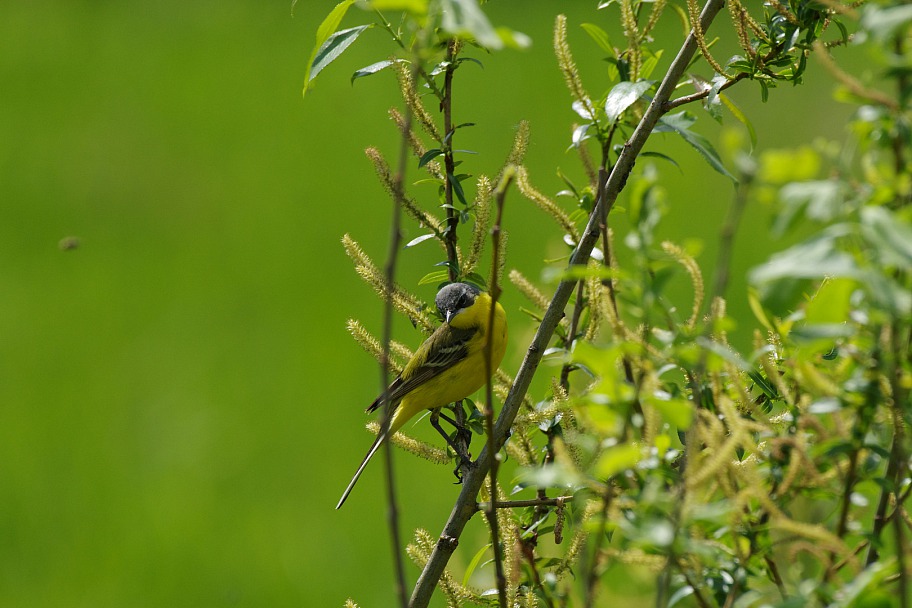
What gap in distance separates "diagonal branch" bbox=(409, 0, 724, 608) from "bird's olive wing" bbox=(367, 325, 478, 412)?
7.92ft

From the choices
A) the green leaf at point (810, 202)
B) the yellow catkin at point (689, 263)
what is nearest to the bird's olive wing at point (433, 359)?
the yellow catkin at point (689, 263)

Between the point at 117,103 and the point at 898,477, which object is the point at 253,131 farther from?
the point at 898,477

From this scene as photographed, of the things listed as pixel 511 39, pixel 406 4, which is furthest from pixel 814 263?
pixel 406 4

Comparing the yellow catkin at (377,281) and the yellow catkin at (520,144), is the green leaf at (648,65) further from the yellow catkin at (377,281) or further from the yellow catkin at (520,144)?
the yellow catkin at (377,281)

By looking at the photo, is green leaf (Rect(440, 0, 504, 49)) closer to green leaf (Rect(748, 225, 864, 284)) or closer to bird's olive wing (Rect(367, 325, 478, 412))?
green leaf (Rect(748, 225, 864, 284))

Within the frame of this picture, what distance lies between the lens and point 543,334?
2.18 m

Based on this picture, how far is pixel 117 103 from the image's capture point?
43.1ft

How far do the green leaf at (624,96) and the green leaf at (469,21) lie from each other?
898 millimetres

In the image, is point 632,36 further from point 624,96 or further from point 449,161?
point 449,161

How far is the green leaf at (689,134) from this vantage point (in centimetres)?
219

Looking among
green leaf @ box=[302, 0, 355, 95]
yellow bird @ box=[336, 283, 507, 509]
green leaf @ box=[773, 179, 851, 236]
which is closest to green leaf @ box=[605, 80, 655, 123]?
green leaf @ box=[302, 0, 355, 95]

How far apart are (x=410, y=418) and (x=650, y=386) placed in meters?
3.76

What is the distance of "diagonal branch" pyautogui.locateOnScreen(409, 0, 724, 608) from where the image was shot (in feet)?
6.77

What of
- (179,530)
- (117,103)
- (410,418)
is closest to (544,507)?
(410,418)
